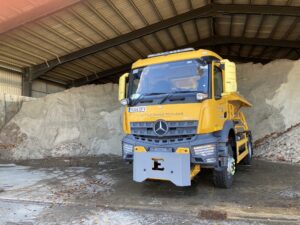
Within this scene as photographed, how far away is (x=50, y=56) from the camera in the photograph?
17.2 metres

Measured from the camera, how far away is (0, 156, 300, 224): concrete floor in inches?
203

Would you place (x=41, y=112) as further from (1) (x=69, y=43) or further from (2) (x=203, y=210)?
(2) (x=203, y=210)

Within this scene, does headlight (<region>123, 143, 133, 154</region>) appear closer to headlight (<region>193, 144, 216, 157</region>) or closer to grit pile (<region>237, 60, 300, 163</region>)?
headlight (<region>193, 144, 216, 157</region>)

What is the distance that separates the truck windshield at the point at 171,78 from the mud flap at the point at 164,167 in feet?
4.64

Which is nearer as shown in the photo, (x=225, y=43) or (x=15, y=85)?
(x=15, y=85)

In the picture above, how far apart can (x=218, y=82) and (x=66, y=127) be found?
33.7ft

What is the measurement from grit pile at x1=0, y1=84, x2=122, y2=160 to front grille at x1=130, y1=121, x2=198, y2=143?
299 inches

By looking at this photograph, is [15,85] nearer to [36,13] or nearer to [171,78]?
[36,13]

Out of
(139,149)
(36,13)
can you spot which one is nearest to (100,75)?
(36,13)

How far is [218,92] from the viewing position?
6.50 m

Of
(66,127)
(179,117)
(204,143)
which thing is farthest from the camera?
(66,127)

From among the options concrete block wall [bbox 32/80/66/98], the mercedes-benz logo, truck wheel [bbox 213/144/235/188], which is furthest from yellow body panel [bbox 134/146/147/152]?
concrete block wall [bbox 32/80/66/98]

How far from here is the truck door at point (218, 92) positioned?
251 inches

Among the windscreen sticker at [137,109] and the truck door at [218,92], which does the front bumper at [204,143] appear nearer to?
the truck door at [218,92]
